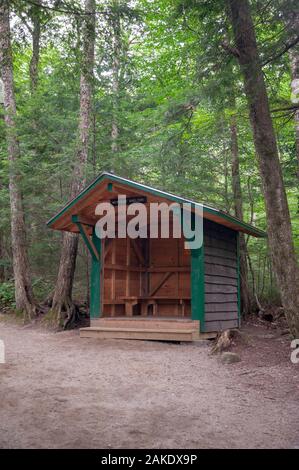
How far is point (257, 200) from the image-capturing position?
13.2m

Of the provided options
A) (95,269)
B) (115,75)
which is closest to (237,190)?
(95,269)

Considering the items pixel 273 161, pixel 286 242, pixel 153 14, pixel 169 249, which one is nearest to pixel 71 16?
pixel 273 161

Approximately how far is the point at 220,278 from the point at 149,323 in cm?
192

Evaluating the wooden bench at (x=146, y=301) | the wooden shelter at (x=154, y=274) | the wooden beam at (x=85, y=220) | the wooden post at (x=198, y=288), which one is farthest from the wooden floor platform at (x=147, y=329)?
the wooden beam at (x=85, y=220)

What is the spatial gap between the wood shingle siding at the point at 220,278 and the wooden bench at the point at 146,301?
115cm

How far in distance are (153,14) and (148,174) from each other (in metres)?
5.90

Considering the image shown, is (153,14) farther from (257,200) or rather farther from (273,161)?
(273,161)

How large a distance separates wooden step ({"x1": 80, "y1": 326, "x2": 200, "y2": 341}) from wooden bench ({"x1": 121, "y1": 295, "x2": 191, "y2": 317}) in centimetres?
139

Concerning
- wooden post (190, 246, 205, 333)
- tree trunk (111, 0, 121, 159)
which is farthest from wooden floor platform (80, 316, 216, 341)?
tree trunk (111, 0, 121, 159)

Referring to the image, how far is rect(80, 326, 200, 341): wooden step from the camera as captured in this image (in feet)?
25.6

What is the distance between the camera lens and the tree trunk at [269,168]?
19.9 ft

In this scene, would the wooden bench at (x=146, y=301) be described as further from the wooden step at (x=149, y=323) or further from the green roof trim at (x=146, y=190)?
the green roof trim at (x=146, y=190)

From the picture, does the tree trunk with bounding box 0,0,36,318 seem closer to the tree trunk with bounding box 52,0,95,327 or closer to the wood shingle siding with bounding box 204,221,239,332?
the tree trunk with bounding box 52,0,95,327

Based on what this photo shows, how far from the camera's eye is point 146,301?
1073 cm
